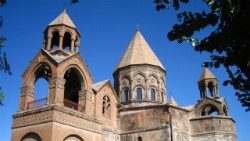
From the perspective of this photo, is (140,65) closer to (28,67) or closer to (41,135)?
(28,67)

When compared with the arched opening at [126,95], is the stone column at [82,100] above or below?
below

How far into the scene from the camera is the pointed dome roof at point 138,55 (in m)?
28.5

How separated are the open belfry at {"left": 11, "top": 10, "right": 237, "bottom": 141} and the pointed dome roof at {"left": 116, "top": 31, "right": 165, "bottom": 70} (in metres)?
0.67

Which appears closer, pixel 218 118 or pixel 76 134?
pixel 76 134

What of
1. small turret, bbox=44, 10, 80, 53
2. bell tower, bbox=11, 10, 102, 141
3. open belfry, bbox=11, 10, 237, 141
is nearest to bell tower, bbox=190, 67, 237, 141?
open belfry, bbox=11, 10, 237, 141

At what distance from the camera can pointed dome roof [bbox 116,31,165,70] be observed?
2854cm

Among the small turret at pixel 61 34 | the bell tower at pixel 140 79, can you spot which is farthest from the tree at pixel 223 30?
the bell tower at pixel 140 79

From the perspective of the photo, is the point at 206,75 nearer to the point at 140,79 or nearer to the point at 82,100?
the point at 140,79

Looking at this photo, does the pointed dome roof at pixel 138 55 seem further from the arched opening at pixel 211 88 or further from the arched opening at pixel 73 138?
the arched opening at pixel 73 138

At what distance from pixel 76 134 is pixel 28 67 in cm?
534

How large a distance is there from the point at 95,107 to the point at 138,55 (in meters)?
9.78

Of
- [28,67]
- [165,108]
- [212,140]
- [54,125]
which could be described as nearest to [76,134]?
[54,125]

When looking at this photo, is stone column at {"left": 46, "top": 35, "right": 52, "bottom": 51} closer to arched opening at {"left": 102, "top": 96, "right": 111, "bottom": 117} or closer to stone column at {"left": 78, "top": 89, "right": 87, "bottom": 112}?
stone column at {"left": 78, "top": 89, "right": 87, "bottom": 112}

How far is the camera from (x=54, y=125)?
17.2 m
